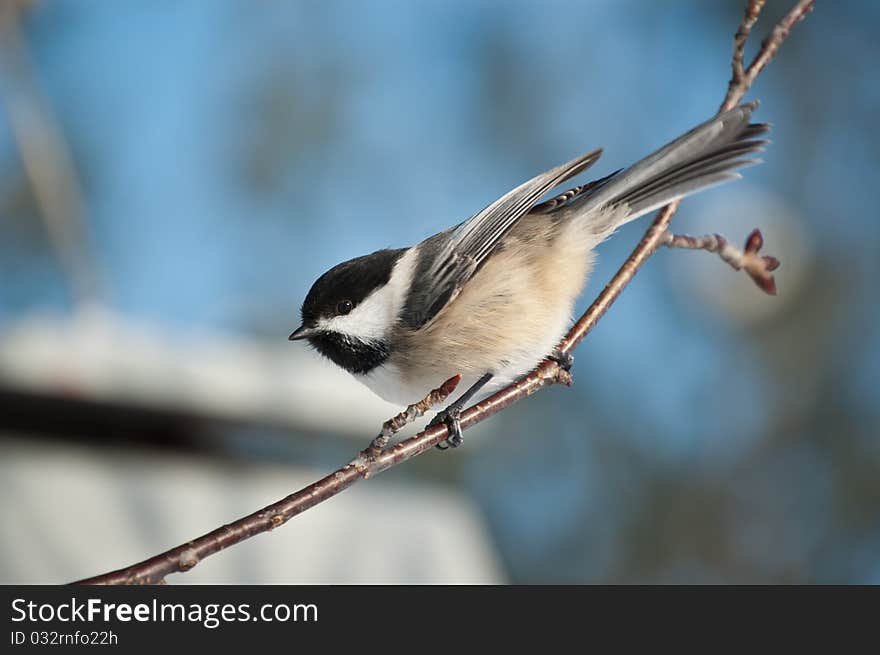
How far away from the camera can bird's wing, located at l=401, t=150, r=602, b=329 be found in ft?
4.92

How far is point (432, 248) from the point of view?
1573 mm

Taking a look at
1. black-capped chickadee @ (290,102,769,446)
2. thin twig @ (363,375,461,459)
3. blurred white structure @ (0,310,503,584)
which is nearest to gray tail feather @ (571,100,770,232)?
black-capped chickadee @ (290,102,769,446)

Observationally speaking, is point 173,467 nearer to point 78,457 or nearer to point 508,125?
point 78,457

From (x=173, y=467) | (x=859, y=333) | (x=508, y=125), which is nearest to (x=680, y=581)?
(x=859, y=333)

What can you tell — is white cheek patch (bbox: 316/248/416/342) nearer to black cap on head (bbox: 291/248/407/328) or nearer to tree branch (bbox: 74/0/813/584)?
black cap on head (bbox: 291/248/407/328)

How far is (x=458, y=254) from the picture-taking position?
A: 5.07ft

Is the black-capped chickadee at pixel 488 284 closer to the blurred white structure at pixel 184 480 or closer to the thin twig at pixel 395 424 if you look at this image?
the thin twig at pixel 395 424

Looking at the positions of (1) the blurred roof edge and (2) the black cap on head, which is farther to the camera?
(1) the blurred roof edge

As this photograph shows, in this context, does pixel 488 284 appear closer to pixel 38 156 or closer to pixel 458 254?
pixel 458 254

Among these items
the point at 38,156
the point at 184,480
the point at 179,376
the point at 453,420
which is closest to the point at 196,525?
the point at 184,480

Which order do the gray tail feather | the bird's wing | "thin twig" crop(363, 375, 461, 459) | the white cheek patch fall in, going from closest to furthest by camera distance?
"thin twig" crop(363, 375, 461, 459) < the gray tail feather < the white cheek patch < the bird's wing

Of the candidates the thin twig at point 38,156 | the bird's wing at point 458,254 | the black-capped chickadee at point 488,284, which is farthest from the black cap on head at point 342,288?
the thin twig at point 38,156

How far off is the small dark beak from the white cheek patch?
0.01m
